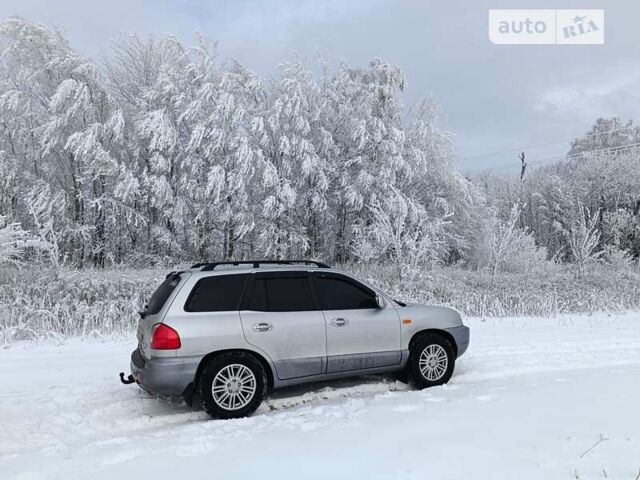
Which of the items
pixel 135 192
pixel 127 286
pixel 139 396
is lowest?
pixel 139 396

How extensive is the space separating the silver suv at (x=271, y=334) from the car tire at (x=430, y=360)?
0.01 metres

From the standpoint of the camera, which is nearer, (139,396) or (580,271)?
(139,396)

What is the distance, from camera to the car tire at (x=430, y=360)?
6465 mm

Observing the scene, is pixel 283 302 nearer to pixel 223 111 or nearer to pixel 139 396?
pixel 139 396

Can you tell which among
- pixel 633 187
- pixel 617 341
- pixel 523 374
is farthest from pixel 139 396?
pixel 633 187

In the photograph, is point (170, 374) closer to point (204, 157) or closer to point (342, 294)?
point (342, 294)

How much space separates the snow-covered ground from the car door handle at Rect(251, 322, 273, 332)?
90 cm

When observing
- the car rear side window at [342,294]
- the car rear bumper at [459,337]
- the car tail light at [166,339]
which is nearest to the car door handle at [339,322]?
the car rear side window at [342,294]

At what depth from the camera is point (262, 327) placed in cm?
566

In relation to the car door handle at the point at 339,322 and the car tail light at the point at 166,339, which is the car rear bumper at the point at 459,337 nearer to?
the car door handle at the point at 339,322

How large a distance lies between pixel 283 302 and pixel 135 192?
17460 mm

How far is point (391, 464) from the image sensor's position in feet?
12.7

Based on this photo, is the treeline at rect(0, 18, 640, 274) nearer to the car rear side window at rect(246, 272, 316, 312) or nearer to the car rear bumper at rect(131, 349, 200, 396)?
the car rear side window at rect(246, 272, 316, 312)

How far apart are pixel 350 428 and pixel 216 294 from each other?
2.05m
